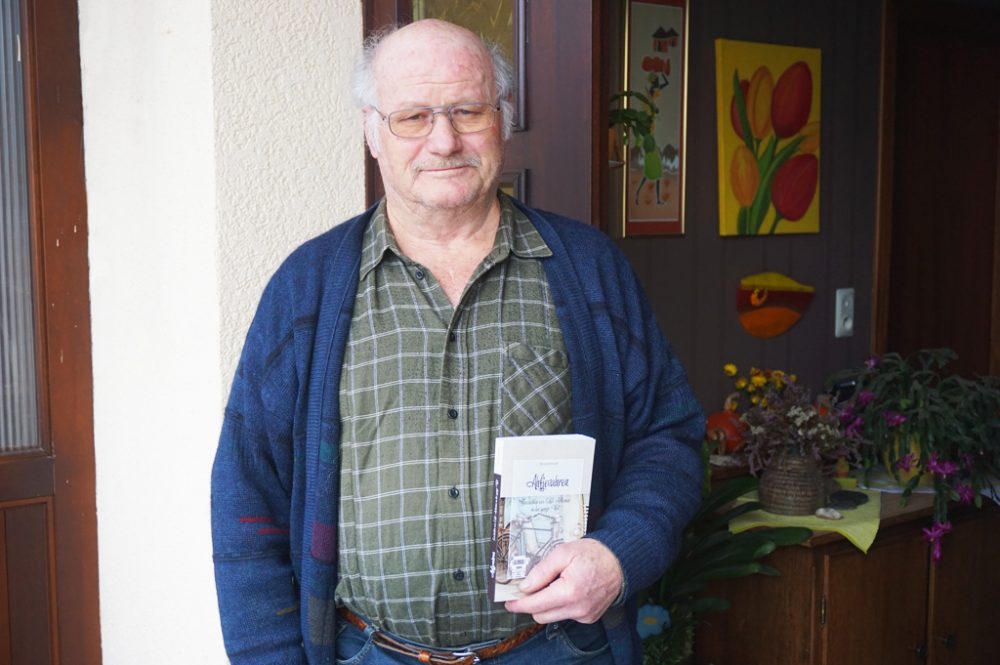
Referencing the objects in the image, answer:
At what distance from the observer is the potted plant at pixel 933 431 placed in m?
3.02

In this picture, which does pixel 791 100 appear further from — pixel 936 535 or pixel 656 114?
pixel 936 535

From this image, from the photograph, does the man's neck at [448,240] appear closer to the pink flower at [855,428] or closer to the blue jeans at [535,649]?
the blue jeans at [535,649]

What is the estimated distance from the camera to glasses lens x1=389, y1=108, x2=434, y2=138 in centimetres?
153

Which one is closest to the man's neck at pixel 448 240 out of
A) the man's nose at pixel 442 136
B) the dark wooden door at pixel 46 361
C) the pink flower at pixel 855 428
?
the man's nose at pixel 442 136

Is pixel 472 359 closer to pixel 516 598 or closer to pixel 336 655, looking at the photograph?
pixel 516 598

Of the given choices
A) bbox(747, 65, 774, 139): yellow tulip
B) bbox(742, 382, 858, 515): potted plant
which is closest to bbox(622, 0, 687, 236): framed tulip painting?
bbox(747, 65, 774, 139): yellow tulip

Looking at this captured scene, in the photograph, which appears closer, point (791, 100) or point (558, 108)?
point (558, 108)

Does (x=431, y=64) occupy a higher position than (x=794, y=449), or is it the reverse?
(x=431, y=64)

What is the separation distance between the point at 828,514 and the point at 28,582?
2066 mm

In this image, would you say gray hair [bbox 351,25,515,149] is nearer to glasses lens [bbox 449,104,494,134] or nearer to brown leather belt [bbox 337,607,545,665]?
glasses lens [bbox 449,104,494,134]

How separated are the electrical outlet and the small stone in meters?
1.19

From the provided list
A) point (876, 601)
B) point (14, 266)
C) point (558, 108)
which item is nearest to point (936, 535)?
point (876, 601)

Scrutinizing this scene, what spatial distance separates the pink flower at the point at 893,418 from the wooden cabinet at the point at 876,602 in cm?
23

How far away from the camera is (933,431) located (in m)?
3.03
